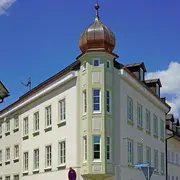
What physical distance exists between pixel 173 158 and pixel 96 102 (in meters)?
23.1

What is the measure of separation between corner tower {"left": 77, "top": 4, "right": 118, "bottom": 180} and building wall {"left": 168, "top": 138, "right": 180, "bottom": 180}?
1969cm

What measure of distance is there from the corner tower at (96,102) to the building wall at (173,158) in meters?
19.7

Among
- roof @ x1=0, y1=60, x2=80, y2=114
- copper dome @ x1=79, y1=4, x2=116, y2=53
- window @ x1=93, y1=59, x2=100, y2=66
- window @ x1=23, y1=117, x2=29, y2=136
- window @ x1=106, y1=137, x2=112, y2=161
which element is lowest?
window @ x1=106, y1=137, x2=112, y2=161

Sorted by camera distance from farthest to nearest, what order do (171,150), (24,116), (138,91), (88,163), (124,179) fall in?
(171,150) < (24,116) < (138,91) < (124,179) < (88,163)

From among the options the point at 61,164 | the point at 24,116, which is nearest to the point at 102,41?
the point at 61,164

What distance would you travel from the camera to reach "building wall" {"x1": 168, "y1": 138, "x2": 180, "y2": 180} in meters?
52.0

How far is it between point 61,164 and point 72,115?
12.4 ft

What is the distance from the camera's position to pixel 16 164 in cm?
4562

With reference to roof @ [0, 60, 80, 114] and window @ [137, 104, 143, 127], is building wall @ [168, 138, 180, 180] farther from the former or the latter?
roof @ [0, 60, 80, 114]

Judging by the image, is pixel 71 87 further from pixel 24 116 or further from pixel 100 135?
pixel 24 116

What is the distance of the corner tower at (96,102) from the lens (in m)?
32.7

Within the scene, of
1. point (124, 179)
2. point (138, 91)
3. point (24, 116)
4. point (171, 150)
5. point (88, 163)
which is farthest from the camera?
point (171, 150)

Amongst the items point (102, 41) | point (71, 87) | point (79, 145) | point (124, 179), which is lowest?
point (124, 179)

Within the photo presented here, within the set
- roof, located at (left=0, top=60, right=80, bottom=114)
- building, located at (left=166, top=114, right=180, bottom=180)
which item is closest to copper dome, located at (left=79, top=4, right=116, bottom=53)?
roof, located at (left=0, top=60, right=80, bottom=114)
